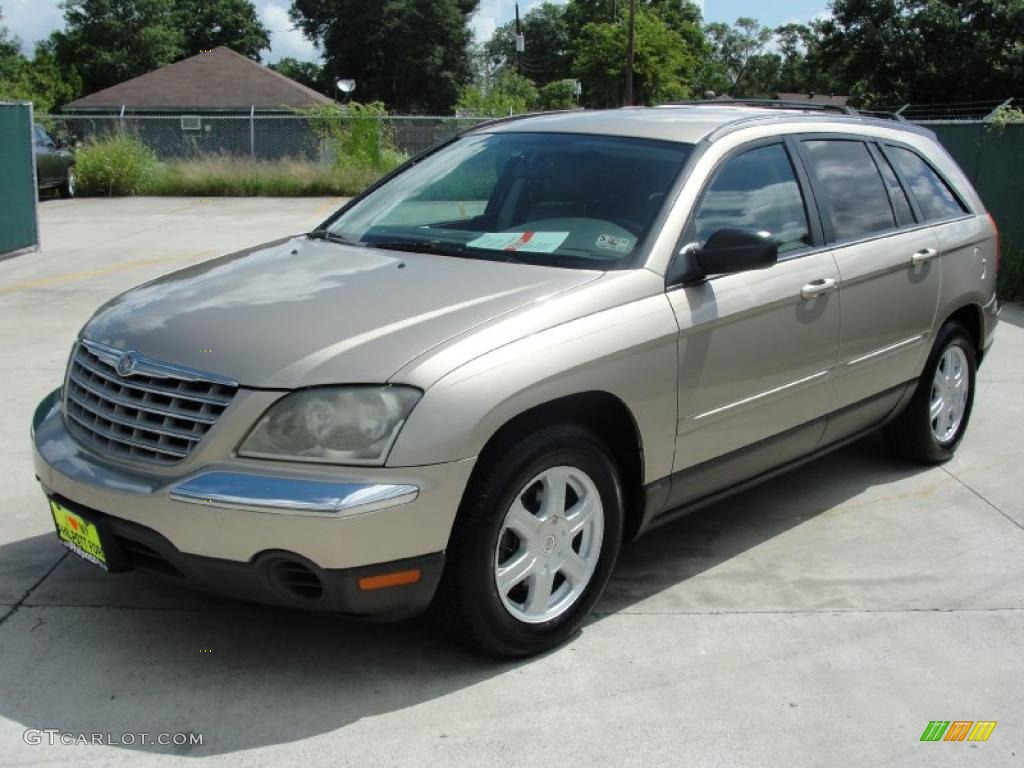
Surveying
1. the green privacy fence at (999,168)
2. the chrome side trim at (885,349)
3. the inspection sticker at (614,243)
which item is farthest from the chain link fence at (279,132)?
the inspection sticker at (614,243)

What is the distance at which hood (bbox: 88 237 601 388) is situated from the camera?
340 centimetres

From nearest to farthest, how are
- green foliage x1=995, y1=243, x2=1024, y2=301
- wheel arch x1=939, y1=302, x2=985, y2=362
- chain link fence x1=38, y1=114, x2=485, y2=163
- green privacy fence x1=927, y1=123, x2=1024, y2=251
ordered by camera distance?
wheel arch x1=939, y1=302, x2=985, y2=362, green foliage x1=995, y1=243, x2=1024, y2=301, green privacy fence x1=927, y1=123, x2=1024, y2=251, chain link fence x1=38, y1=114, x2=485, y2=163

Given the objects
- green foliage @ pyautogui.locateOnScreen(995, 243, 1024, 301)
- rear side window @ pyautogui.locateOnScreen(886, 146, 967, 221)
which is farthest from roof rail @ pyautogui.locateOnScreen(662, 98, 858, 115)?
green foliage @ pyautogui.locateOnScreen(995, 243, 1024, 301)

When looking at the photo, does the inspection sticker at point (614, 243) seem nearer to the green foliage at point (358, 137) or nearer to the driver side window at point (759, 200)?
the driver side window at point (759, 200)

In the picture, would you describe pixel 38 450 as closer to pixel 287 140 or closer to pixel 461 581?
pixel 461 581

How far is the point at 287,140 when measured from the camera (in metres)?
27.5

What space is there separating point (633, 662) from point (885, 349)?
2133 millimetres

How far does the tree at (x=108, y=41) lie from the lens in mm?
62719

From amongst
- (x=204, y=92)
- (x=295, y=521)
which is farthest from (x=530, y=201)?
(x=204, y=92)

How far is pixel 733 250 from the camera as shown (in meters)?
4.08

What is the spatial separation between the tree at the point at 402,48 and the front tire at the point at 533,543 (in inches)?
2460

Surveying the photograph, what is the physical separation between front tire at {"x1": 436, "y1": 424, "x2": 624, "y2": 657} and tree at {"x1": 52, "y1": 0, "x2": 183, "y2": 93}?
213 feet

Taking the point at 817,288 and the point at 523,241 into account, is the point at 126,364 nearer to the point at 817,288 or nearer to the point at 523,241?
the point at 523,241
